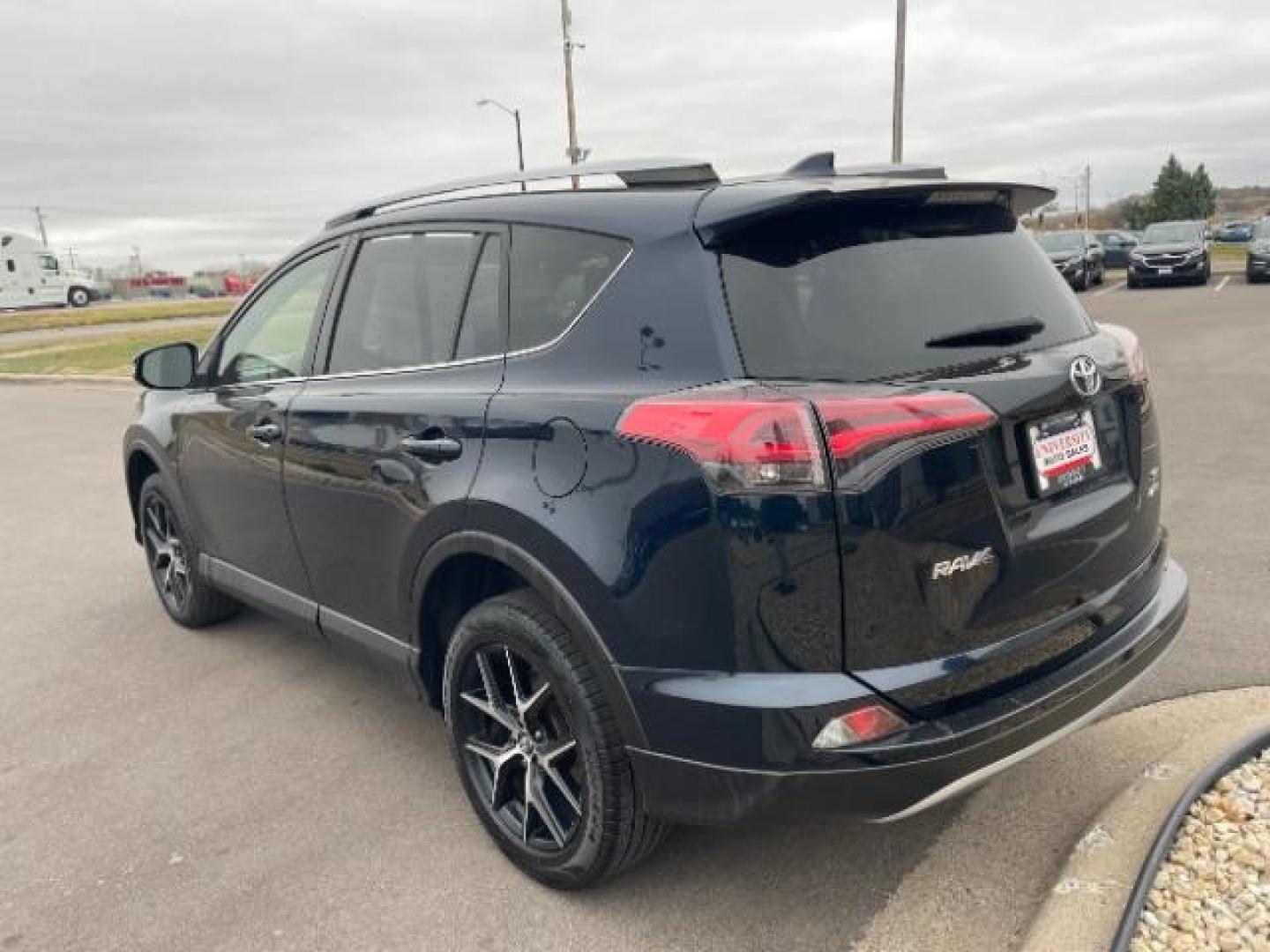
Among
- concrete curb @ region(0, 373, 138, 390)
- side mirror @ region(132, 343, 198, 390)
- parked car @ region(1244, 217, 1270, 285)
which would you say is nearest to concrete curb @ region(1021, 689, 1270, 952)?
side mirror @ region(132, 343, 198, 390)

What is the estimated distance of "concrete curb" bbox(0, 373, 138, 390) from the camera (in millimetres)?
16359

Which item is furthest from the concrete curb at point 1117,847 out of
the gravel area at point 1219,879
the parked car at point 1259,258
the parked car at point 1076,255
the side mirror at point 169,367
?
the parked car at point 1259,258

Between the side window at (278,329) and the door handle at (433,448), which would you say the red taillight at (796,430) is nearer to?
the door handle at (433,448)

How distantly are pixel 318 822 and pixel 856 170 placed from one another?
2.53 metres

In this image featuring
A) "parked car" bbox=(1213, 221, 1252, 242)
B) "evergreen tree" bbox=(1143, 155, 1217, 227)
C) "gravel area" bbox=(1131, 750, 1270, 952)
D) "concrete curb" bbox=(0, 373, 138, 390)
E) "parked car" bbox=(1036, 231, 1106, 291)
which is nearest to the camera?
"gravel area" bbox=(1131, 750, 1270, 952)

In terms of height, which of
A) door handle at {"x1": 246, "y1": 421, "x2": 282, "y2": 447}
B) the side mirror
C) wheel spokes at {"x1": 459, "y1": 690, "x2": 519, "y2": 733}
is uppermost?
the side mirror

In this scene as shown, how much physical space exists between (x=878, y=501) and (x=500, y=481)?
3.18 ft

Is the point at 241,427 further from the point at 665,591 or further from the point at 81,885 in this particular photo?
the point at 665,591

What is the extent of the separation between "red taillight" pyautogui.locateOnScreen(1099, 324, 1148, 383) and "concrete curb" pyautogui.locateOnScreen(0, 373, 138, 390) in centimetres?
1525

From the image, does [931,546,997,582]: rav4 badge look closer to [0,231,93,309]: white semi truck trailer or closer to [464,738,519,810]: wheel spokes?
[464,738,519,810]: wheel spokes

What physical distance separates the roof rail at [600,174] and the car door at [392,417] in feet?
0.60

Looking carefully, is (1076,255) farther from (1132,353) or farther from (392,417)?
(392,417)

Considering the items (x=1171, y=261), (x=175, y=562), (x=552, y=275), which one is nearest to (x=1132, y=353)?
(x=552, y=275)

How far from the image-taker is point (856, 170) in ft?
10.1
